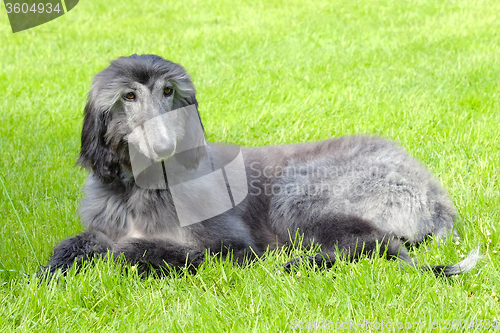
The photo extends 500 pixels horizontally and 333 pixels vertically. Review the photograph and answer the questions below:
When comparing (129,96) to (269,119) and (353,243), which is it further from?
(269,119)

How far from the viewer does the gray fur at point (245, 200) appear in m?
3.37

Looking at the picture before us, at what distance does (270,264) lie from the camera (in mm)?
3578

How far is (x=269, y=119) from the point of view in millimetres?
6812

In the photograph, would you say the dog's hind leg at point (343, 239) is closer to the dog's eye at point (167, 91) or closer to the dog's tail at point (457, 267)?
the dog's tail at point (457, 267)

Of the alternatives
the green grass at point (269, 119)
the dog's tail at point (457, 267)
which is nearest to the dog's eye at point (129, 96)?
the green grass at point (269, 119)

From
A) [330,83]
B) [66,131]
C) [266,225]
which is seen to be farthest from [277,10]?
[266,225]

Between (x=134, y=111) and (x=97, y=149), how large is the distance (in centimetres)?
44

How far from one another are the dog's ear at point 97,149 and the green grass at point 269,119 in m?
0.70

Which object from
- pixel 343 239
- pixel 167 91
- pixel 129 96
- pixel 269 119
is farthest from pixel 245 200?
pixel 269 119

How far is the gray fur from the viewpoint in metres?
3.37

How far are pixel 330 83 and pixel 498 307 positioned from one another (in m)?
5.64

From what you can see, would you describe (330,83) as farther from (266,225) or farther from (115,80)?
(115,80)

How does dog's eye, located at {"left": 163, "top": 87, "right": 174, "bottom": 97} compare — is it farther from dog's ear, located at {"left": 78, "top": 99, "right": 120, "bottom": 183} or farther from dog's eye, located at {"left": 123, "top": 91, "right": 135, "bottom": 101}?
dog's ear, located at {"left": 78, "top": 99, "right": 120, "bottom": 183}

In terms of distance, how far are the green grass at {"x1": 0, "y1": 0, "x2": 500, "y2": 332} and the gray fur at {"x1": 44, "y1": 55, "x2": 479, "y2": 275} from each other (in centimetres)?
20
